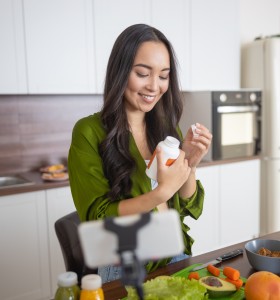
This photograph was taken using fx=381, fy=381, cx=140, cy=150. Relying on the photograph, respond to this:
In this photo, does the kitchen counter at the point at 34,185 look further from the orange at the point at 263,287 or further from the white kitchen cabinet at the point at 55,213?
the orange at the point at 263,287

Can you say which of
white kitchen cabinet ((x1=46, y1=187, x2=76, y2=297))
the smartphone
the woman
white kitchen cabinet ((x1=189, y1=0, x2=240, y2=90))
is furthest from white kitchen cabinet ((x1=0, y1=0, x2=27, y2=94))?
the smartphone

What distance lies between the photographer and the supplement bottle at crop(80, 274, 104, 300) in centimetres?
74

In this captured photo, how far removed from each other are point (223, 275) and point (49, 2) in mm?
2104

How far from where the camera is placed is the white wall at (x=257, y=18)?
3816mm

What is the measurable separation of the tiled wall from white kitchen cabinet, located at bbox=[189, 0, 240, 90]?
3.14 ft

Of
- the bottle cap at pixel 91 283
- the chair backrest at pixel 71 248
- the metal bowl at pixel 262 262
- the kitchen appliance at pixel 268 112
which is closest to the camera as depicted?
the bottle cap at pixel 91 283

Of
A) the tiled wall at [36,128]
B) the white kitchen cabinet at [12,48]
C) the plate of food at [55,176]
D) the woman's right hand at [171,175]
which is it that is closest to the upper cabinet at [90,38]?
the white kitchen cabinet at [12,48]

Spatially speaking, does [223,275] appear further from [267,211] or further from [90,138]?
[267,211]

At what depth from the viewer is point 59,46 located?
2.55 metres

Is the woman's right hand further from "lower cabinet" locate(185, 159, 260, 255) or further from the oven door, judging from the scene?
the oven door

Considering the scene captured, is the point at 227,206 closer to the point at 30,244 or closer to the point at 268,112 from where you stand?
the point at 268,112

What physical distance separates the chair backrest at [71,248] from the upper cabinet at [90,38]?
1.37 m

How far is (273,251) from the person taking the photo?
45.0 inches

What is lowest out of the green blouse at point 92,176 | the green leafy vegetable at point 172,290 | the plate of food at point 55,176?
the plate of food at point 55,176
